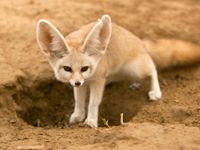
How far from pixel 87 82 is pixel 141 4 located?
7.61 ft

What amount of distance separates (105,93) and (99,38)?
4.20 ft

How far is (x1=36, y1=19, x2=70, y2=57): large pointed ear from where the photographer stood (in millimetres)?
4418

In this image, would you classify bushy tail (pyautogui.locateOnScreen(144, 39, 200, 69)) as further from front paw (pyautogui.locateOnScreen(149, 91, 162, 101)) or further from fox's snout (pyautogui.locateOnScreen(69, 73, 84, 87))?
fox's snout (pyautogui.locateOnScreen(69, 73, 84, 87))

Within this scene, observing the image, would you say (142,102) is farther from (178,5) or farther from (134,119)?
(178,5)

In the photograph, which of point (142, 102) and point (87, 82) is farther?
point (142, 102)

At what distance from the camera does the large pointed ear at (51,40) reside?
4418 mm

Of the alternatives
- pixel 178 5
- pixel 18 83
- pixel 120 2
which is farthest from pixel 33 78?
pixel 178 5

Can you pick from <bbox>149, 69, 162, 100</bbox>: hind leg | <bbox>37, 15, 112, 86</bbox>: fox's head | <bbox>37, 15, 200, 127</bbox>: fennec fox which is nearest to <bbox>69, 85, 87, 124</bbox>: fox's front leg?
<bbox>37, 15, 200, 127</bbox>: fennec fox

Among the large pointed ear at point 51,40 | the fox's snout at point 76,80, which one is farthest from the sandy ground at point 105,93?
the large pointed ear at point 51,40

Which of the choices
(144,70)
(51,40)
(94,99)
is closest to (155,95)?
(144,70)

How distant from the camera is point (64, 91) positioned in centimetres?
564

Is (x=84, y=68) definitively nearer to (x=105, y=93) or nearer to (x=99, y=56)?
(x=99, y=56)

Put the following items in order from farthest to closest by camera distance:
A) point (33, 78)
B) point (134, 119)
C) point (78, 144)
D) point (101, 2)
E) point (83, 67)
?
point (101, 2), point (33, 78), point (134, 119), point (83, 67), point (78, 144)

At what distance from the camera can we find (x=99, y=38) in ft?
15.1
